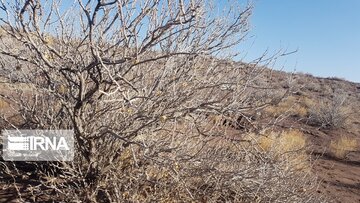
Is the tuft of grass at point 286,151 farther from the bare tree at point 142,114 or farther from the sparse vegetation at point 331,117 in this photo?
the sparse vegetation at point 331,117

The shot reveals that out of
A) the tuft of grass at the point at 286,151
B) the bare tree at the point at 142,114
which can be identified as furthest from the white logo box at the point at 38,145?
the tuft of grass at the point at 286,151

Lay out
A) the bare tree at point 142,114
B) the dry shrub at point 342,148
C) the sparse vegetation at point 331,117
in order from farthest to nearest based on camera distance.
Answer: the sparse vegetation at point 331,117 → the dry shrub at point 342,148 → the bare tree at point 142,114

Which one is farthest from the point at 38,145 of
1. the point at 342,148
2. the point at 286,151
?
the point at 342,148

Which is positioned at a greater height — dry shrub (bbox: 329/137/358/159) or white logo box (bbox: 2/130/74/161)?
white logo box (bbox: 2/130/74/161)

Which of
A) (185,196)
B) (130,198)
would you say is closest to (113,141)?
(130,198)

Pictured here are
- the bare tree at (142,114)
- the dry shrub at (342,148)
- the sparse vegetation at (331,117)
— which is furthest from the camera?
the sparse vegetation at (331,117)

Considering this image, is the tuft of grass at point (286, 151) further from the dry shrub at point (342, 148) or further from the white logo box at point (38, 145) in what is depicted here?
the white logo box at point (38, 145)

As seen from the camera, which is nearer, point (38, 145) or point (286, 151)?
point (38, 145)

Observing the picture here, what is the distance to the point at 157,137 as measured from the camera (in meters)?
4.21

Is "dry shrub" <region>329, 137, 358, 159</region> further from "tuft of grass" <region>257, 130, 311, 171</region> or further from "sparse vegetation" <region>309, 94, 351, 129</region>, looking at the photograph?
"sparse vegetation" <region>309, 94, 351, 129</region>

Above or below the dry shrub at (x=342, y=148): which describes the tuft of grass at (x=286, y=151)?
above

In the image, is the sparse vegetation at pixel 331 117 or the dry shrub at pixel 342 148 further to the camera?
the sparse vegetation at pixel 331 117

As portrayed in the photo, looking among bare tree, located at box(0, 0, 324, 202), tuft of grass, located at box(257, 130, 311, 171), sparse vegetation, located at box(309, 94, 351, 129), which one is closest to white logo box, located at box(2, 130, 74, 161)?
bare tree, located at box(0, 0, 324, 202)

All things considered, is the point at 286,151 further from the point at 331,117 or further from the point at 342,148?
the point at 331,117
